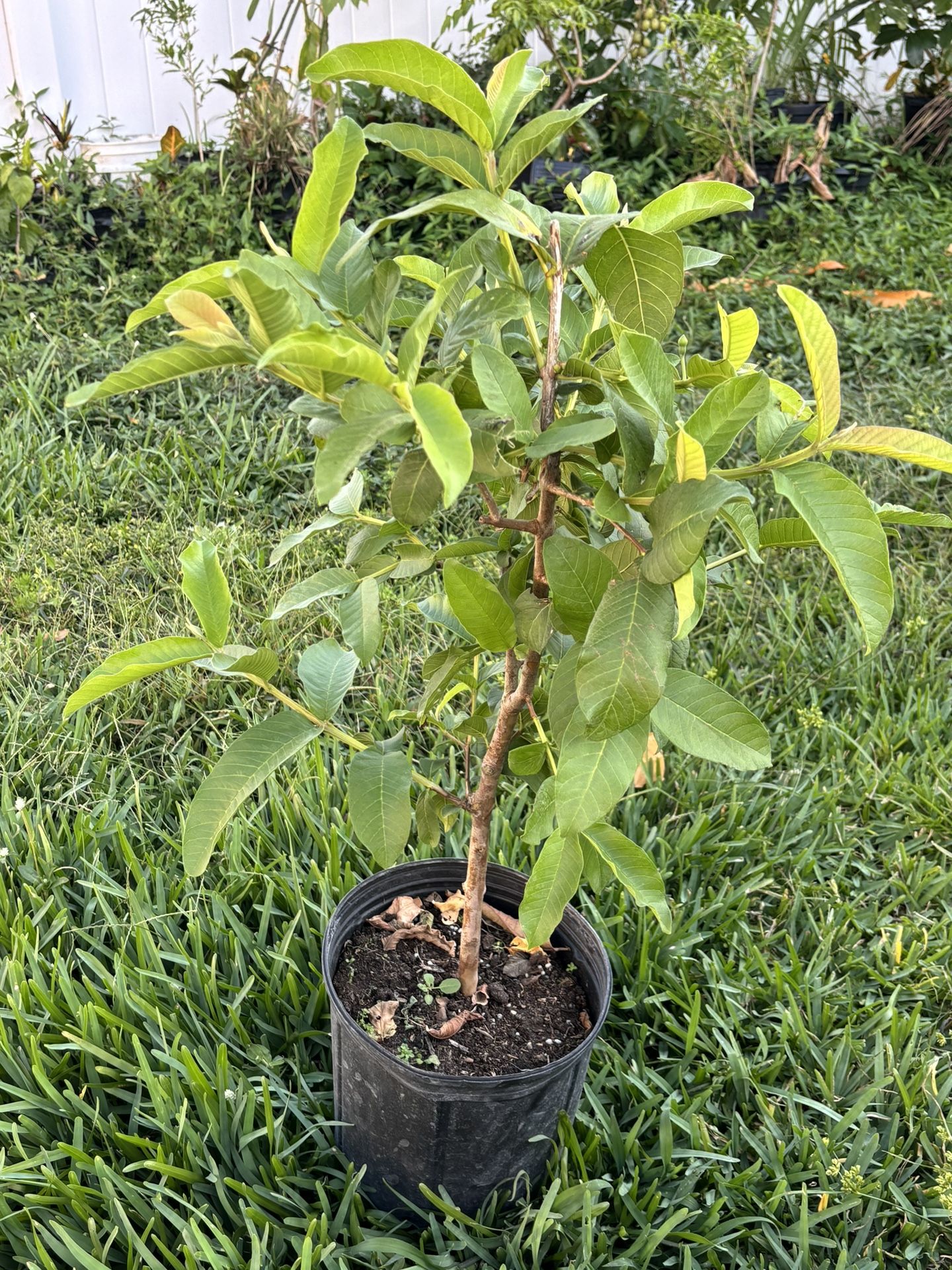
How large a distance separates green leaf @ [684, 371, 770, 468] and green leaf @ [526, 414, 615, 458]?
0.07 meters

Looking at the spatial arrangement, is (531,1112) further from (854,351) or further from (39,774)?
(854,351)

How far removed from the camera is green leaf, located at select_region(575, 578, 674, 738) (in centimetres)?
92

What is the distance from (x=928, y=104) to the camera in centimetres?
476

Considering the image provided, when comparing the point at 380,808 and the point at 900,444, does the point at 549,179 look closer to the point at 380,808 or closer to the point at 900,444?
the point at 380,808

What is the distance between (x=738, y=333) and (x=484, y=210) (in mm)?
294

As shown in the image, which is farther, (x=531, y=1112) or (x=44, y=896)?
(x=44, y=896)

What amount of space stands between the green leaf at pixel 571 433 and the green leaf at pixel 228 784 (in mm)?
455

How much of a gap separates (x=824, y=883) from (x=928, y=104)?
410 cm

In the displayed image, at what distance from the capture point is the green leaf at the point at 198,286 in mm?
787

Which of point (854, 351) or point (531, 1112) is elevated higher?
point (854, 351)

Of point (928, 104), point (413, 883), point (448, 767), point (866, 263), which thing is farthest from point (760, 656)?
Result: point (928, 104)

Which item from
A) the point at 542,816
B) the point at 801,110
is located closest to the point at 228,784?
the point at 542,816

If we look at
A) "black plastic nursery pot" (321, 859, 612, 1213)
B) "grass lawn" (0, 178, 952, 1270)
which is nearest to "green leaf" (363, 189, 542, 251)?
"grass lawn" (0, 178, 952, 1270)

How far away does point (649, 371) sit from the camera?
0.88 metres
